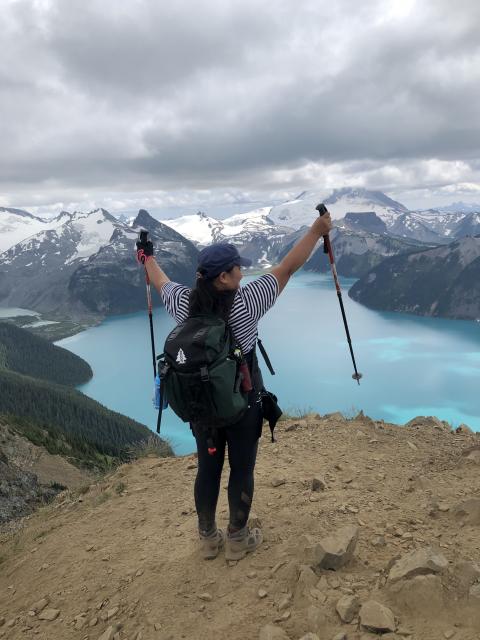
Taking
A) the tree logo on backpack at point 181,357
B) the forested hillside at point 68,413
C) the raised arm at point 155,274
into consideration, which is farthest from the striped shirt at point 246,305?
the forested hillside at point 68,413

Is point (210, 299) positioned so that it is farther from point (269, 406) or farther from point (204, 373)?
point (269, 406)

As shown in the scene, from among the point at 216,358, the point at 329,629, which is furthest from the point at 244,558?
the point at 216,358

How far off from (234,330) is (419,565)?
2955 mm

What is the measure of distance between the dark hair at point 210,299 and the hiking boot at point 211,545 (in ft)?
9.52

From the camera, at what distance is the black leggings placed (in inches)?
Result: 196

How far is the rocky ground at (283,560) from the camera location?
4.20m

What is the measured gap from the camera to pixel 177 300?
5285 mm

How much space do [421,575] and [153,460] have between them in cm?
759

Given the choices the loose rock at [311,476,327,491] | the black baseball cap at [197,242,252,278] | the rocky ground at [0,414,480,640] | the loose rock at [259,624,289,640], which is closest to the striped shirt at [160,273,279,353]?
the black baseball cap at [197,242,252,278]

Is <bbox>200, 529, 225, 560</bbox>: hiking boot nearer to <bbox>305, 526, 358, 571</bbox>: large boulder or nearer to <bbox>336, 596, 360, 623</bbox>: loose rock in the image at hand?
<bbox>305, 526, 358, 571</bbox>: large boulder

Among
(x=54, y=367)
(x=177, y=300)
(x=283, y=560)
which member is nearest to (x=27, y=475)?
(x=283, y=560)

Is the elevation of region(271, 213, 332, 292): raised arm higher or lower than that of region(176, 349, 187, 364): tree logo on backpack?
higher

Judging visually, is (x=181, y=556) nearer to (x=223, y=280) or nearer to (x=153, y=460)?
(x=223, y=280)

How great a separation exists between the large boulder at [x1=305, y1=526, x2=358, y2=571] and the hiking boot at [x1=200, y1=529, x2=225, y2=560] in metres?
1.15
